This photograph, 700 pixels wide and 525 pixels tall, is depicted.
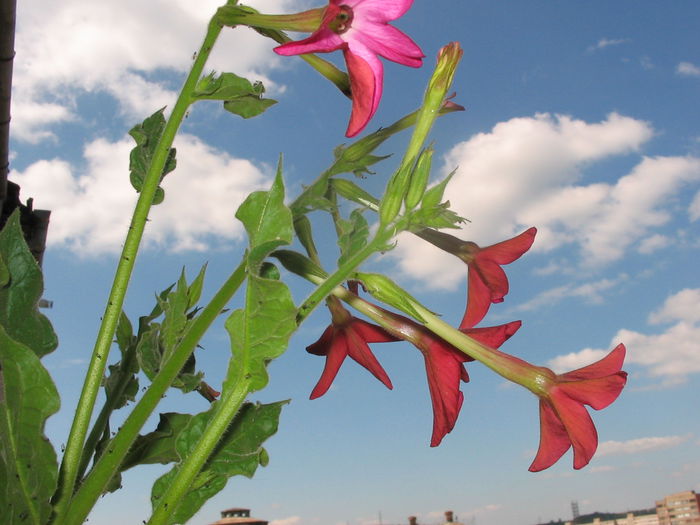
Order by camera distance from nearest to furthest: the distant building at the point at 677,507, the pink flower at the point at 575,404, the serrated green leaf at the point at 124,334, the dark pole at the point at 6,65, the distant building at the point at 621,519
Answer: the pink flower at the point at 575,404
the serrated green leaf at the point at 124,334
the dark pole at the point at 6,65
the distant building at the point at 677,507
the distant building at the point at 621,519

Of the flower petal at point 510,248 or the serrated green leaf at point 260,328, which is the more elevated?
the flower petal at point 510,248

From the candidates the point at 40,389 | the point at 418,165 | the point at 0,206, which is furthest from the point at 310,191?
the point at 0,206

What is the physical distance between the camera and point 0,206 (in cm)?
112

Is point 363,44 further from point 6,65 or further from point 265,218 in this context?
point 6,65

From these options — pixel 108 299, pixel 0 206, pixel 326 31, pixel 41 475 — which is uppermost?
pixel 0 206

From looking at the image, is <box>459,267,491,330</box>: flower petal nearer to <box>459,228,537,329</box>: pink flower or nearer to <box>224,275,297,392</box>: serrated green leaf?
<box>459,228,537,329</box>: pink flower

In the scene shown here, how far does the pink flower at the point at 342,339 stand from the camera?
1.70 feet

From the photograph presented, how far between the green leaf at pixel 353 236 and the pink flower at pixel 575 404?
186mm

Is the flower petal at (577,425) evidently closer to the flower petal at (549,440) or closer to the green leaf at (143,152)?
the flower petal at (549,440)

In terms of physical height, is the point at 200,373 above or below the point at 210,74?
below

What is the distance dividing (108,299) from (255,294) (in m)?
0.16

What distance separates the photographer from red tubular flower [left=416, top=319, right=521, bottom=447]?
18.1 inches

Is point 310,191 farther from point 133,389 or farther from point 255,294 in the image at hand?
point 133,389

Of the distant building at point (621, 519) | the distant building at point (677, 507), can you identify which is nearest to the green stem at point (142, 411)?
the distant building at point (621, 519)
